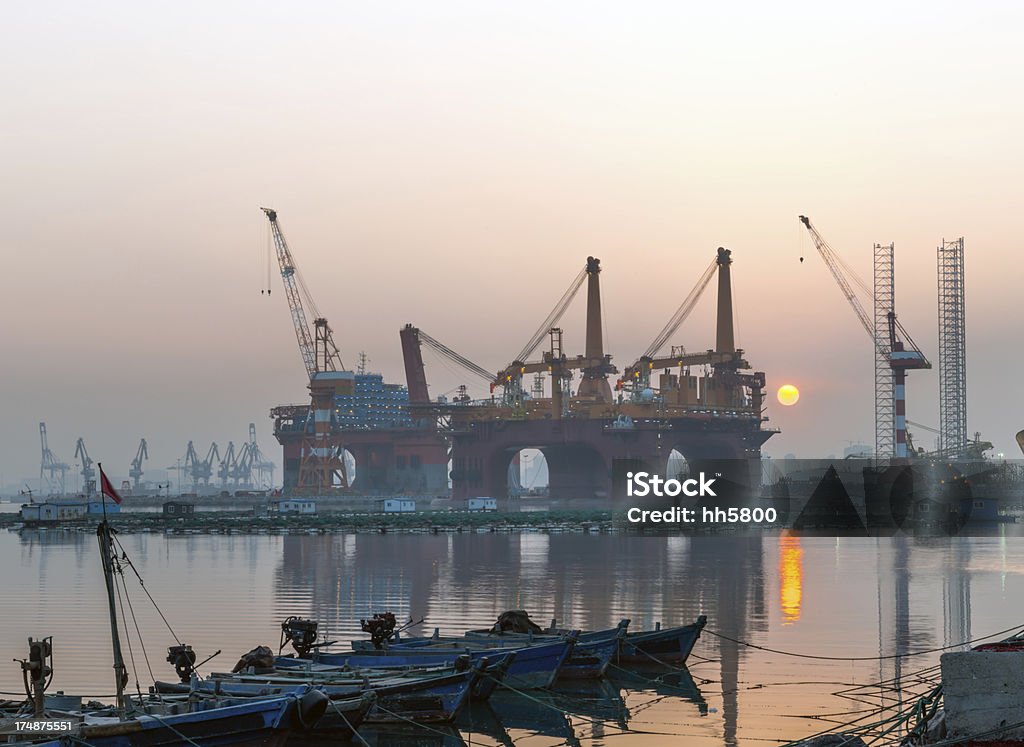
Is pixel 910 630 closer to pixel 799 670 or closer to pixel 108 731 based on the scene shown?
pixel 799 670

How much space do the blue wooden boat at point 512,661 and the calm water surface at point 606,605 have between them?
16.6 inches

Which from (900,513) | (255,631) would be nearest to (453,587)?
(255,631)

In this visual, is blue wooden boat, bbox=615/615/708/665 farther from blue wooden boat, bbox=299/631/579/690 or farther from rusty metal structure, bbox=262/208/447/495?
rusty metal structure, bbox=262/208/447/495

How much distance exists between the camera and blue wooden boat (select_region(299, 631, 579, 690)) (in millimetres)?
23078

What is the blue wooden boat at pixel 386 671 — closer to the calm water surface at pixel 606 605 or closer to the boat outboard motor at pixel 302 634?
the calm water surface at pixel 606 605

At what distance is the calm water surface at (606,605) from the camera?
22891 mm

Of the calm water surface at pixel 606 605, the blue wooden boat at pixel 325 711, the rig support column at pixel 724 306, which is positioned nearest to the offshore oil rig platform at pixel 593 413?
the rig support column at pixel 724 306

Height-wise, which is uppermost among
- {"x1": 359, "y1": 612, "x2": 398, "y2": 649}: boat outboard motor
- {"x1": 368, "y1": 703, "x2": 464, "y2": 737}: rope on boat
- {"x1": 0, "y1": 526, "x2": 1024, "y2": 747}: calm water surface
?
{"x1": 359, "y1": 612, "x2": 398, "y2": 649}: boat outboard motor

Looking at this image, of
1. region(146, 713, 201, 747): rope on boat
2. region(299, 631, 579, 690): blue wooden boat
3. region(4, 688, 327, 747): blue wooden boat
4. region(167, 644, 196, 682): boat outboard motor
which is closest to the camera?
region(4, 688, 327, 747): blue wooden boat

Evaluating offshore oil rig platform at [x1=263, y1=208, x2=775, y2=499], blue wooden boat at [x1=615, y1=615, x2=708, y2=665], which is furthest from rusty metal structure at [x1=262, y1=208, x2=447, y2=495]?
blue wooden boat at [x1=615, y1=615, x2=708, y2=665]

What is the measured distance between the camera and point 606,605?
41.0 metres

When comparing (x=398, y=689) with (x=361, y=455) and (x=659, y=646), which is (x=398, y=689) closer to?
(x=659, y=646)

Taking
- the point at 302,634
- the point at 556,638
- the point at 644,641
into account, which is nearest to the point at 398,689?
the point at 302,634

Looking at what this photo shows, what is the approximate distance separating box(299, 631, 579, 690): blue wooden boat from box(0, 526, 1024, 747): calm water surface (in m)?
0.42
